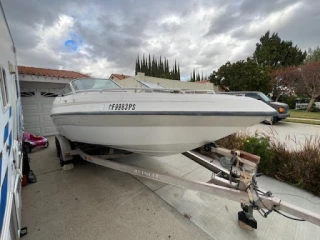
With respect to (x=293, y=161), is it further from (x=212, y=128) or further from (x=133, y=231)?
(x=133, y=231)

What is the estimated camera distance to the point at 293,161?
2.99 meters

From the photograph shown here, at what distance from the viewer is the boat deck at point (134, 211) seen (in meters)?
1.94

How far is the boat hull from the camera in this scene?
1944mm

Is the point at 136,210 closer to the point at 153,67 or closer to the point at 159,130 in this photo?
the point at 159,130

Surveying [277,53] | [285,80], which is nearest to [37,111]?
[285,80]

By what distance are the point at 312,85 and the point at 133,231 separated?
21.6 meters

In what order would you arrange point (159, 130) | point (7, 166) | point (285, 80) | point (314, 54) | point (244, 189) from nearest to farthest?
point (7, 166) < point (244, 189) < point (159, 130) < point (285, 80) < point (314, 54)

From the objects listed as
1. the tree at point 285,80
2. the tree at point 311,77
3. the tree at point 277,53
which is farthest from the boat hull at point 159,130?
the tree at point 277,53

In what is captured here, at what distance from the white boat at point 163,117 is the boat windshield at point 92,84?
0.90 metres

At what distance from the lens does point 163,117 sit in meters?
1.98

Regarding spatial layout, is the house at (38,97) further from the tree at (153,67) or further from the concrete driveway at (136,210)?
the tree at (153,67)

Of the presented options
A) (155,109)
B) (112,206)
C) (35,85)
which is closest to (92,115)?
(155,109)

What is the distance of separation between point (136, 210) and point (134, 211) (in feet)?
0.11

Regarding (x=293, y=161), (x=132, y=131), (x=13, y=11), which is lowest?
(x=293, y=161)
